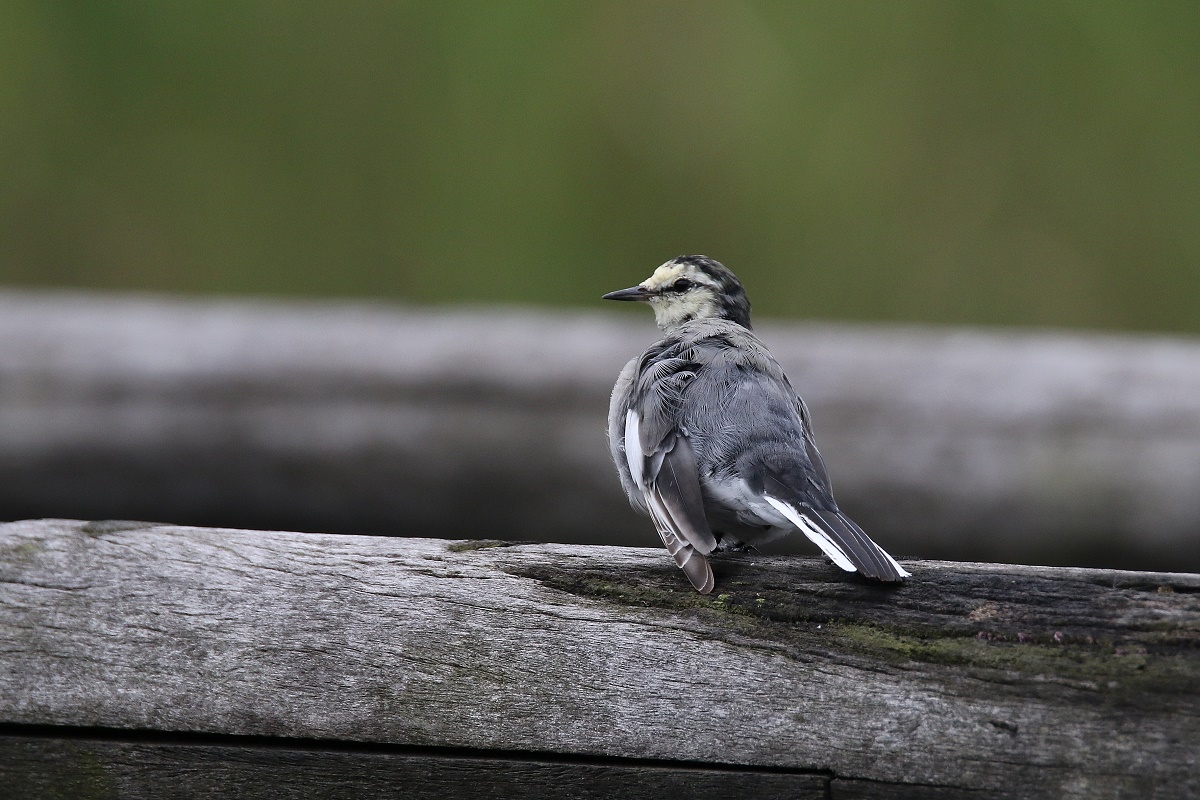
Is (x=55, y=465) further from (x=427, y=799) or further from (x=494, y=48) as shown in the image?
(x=494, y=48)

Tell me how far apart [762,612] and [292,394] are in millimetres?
2430

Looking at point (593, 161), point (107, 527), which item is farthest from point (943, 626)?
point (593, 161)

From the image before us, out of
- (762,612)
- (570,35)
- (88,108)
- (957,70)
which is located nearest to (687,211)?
(570,35)

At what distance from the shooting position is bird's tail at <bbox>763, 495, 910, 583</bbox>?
1.55m

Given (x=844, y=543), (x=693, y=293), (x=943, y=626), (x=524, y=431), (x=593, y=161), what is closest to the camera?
(x=943, y=626)

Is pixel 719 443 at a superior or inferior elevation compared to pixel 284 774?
superior

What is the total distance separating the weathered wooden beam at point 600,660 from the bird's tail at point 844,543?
1.2 inches

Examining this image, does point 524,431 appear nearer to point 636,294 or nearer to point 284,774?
point 636,294

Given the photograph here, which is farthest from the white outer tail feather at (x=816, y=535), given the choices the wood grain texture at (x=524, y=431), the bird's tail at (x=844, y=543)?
the wood grain texture at (x=524, y=431)

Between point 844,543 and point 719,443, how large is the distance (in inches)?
25.2

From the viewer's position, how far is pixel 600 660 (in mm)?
1548

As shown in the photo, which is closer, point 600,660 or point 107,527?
point 600,660

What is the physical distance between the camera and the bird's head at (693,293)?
3049 millimetres

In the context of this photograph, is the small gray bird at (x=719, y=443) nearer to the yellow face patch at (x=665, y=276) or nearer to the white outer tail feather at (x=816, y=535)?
the white outer tail feather at (x=816, y=535)
